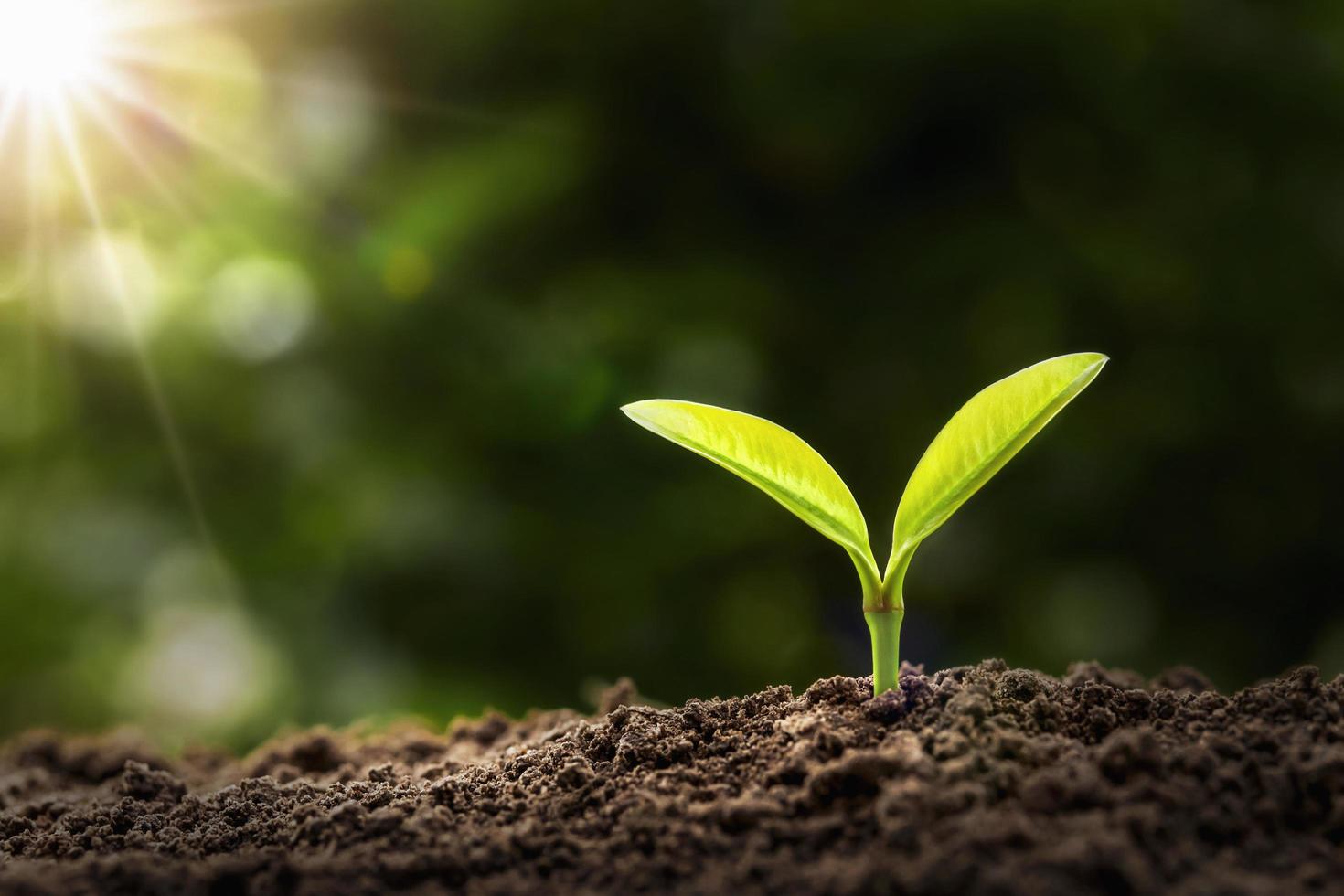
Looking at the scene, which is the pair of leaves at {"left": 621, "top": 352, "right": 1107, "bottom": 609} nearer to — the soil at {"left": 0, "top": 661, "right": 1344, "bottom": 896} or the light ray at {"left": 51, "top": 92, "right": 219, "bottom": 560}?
the soil at {"left": 0, "top": 661, "right": 1344, "bottom": 896}

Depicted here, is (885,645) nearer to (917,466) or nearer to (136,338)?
(917,466)

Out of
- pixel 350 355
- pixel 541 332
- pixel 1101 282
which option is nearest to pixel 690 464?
pixel 541 332

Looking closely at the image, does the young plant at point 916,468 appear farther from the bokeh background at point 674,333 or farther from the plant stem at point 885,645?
the bokeh background at point 674,333

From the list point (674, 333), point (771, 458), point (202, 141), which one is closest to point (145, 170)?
point (202, 141)

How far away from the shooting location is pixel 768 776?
70 cm

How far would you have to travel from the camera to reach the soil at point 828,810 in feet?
1.82

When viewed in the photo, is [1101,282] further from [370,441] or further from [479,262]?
[370,441]

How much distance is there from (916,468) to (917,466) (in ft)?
0.07

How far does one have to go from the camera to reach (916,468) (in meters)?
0.75

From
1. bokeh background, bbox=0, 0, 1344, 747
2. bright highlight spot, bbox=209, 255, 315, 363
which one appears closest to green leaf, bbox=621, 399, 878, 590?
bokeh background, bbox=0, 0, 1344, 747

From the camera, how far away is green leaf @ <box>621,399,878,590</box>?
0.75 metres

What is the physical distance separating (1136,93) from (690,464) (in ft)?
3.96

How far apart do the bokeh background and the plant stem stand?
141cm

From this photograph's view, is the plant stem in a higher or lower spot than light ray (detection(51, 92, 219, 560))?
lower
